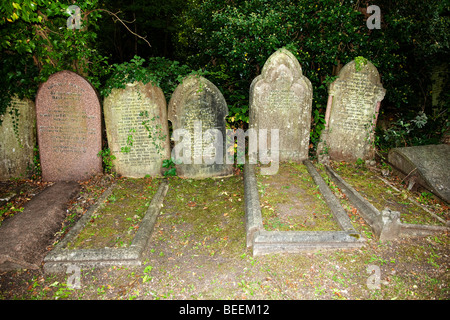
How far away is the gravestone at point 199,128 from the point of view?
496 cm

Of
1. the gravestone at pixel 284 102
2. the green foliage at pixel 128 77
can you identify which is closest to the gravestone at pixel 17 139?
the green foliage at pixel 128 77

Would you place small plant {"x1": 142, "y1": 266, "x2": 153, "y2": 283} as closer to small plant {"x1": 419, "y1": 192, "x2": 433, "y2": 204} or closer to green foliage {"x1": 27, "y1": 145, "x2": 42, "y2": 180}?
green foliage {"x1": 27, "y1": 145, "x2": 42, "y2": 180}

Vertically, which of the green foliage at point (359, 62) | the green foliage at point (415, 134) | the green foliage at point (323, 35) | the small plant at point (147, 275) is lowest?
the small plant at point (147, 275)

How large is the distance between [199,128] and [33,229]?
2977 millimetres

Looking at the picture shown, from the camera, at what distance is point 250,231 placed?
10.7 ft

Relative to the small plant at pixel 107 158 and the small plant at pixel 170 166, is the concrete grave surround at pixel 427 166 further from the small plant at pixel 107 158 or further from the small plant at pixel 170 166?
the small plant at pixel 107 158

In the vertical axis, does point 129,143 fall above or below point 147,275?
above

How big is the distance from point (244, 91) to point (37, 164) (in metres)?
4.66

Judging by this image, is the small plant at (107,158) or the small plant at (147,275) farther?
the small plant at (107,158)

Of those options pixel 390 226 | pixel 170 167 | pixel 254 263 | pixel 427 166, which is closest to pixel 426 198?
pixel 427 166

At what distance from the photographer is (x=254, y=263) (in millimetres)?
3029

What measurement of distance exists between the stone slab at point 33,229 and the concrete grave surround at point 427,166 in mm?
5588

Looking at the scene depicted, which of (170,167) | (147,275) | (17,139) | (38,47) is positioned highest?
(38,47)

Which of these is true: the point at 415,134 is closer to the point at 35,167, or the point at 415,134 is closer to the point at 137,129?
the point at 137,129
